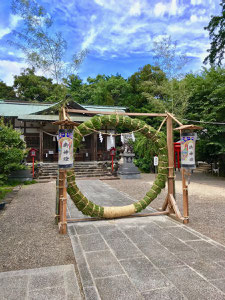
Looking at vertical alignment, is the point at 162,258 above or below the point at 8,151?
below

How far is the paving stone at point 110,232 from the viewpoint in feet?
13.8

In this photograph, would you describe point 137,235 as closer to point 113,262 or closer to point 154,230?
point 154,230

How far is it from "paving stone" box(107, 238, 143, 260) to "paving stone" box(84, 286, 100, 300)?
0.85m

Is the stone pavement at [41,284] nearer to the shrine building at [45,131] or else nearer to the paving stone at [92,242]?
the paving stone at [92,242]

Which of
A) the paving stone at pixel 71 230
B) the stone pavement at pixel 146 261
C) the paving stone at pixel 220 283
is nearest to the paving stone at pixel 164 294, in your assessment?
the stone pavement at pixel 146 261

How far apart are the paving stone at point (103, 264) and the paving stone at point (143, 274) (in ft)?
0.41

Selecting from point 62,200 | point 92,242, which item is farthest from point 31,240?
point 92,242

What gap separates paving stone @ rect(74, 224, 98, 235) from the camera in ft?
14.8

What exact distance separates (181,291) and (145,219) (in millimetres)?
2837

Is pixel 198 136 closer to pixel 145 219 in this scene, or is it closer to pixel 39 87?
pixel 145 219

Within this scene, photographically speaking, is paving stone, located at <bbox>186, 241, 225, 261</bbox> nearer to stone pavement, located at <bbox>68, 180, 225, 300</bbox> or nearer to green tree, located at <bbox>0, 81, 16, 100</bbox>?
stone pavement, located at <bbox>68, 180, 225, 300</bbox>

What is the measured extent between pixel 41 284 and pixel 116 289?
0.93m

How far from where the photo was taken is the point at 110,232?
4469mm

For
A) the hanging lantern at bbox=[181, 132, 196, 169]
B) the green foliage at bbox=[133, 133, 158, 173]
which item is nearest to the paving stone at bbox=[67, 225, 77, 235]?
the hanging lantern at bbox=[181, 132, 196, 169]
